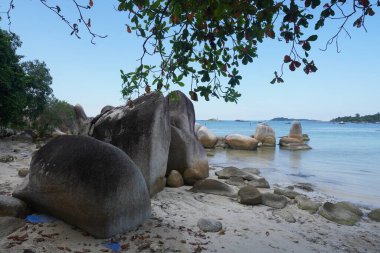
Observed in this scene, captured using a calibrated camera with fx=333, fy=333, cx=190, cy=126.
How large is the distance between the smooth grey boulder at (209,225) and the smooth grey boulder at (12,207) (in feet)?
8.11

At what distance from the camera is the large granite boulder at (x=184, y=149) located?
8.59m

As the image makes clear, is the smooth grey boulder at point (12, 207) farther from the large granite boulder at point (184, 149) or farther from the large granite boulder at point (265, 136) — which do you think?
the large granite boulder at point (265, 136)

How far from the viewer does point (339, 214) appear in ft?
20.7

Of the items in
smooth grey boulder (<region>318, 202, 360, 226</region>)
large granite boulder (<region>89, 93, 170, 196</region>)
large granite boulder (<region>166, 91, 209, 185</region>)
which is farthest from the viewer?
large granite boulder (<region>166, 91, 209, 185</region>)

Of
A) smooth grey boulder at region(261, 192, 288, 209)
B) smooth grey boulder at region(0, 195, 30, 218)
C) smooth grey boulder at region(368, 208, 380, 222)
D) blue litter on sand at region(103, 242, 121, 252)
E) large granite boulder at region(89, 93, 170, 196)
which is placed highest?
large granite boulder at region(89, 93, 170, 196)

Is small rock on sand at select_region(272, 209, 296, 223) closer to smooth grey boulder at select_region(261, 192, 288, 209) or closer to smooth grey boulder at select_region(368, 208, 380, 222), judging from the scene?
smooth grey boulder at select_region(261, 192, 288, 209)

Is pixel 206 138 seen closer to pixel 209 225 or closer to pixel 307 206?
pixel 307 206

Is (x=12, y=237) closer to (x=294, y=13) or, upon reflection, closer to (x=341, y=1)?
(x=294, y=13)

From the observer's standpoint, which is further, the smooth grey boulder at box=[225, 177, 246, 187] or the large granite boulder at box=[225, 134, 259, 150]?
the large granite boulder at box=[225, 134, 259, 150]

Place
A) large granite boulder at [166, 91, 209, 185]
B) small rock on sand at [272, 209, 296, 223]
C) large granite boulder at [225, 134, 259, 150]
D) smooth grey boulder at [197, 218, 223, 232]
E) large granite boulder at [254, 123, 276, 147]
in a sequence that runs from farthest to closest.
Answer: large granite boulder at [254, 123, 276, 147]
large granite boulder at [225, 134, 259, 150]
large granite boulder at [166, 91, 209, 185]
small rock on sand at [272, 209, 296, 223]
smooth grey boulder at [197, 218, 223, 232]

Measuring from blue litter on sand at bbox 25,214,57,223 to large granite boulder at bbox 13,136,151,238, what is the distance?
8 centimetres

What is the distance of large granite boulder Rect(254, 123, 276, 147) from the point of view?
26625 mm

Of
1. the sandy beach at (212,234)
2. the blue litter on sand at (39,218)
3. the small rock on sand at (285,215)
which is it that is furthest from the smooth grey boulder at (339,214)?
the blue litter on sand at (39,218)

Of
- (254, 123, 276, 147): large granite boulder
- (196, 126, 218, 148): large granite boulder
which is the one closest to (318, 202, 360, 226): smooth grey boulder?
(196, 126, 218, 148): large granite boulder
